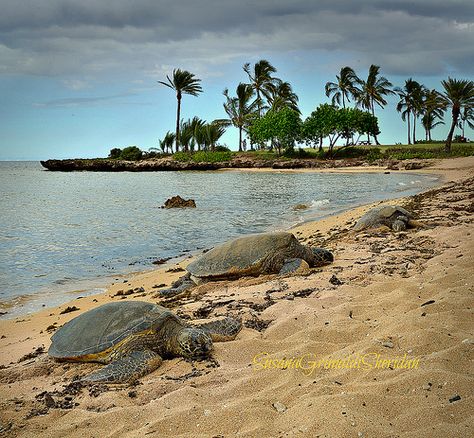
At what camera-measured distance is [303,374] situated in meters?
3.41

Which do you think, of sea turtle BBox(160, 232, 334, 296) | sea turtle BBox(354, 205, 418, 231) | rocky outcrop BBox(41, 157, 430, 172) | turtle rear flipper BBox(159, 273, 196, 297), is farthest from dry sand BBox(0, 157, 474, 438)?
rocky outcrop BBox(41, 157, 430, 172)

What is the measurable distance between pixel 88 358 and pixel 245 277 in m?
3.44

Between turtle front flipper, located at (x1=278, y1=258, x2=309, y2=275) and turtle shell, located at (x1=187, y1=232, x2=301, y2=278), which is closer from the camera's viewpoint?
turtle front flipper, located at (x1=278, y1=258, x2=309, y2=275)

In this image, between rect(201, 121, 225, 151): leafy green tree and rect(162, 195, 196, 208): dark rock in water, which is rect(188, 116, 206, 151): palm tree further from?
Answer: rect(162, 195, 196, 208): dark rock in water

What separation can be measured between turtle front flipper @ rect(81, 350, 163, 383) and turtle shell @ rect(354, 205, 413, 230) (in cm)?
729

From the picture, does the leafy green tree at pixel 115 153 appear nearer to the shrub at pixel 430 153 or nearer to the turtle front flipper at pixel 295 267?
the shrub at pixel 430 153

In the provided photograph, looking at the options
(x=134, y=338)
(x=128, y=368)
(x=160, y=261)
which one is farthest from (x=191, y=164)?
(x=128, y=368)

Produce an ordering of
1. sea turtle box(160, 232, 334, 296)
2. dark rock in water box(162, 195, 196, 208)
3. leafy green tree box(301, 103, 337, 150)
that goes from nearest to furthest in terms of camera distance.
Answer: sea turtle box(160, 232, 334, 296), dark rock in water box(162, 195, 196, 208), leafy green tree box(301, 103, 337, 150)

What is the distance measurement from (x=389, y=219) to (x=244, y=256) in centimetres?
427

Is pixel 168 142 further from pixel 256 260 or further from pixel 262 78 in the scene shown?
pixel 256 260

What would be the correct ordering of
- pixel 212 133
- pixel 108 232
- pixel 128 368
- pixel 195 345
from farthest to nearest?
1. pixel 212 133
2. pixel 108 232
3. pixel 195 345
4. pixel 128 368

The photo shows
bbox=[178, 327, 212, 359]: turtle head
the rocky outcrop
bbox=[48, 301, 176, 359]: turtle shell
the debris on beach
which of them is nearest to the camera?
bbox=[178, 327, 212, 359]: turtle head

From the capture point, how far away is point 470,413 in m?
2.53

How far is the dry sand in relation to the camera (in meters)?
2.73
